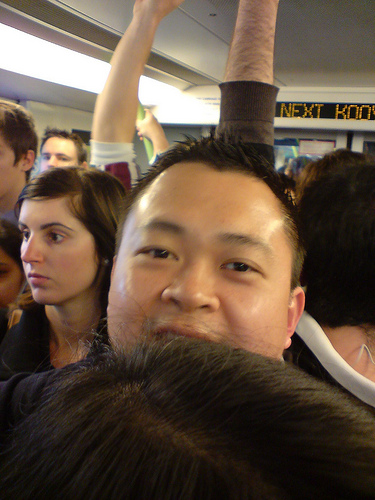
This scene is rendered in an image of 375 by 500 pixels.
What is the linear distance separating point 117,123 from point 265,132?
487mm

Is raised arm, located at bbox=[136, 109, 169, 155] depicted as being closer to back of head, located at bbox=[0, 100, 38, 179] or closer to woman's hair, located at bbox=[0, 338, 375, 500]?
back of head, located at bbox=[0, 100, 38, 179]

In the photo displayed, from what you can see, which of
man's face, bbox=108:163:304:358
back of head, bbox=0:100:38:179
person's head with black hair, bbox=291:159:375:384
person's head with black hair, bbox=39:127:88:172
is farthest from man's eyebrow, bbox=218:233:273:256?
person's head with black hair, bbox=39:127:88:172

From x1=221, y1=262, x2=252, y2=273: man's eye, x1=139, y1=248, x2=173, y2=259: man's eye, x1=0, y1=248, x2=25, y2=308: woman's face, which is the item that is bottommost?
x1=0, y1=248, x2=25, y2=308: woman's face

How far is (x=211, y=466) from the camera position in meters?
0.30

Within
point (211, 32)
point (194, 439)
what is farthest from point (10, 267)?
point (211, 32)

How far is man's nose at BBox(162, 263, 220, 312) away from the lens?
558mm

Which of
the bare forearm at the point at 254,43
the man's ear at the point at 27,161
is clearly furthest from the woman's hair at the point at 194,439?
the man's ear at the point at 27,161

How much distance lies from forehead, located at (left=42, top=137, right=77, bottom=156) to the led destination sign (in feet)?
11.6

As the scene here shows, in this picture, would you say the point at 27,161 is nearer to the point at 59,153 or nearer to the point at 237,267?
the point at 59,153

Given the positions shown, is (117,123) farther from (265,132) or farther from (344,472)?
(344,472)

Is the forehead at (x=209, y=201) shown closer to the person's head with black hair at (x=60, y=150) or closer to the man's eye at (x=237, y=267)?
the man's eye at (x=237, y=267)

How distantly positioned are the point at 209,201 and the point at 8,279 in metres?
1.28

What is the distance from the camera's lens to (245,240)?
2.06ft

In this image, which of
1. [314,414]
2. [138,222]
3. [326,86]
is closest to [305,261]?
[138,222]
